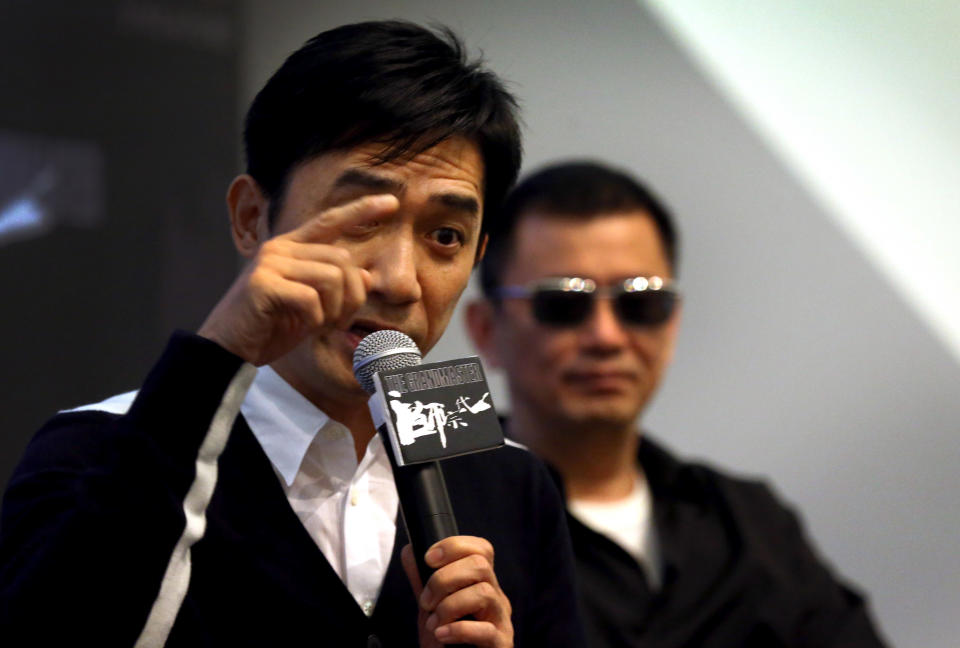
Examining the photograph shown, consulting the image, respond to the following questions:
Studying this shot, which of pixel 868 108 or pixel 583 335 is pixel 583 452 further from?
pixel 868 108

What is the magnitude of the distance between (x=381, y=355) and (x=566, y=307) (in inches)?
57.1

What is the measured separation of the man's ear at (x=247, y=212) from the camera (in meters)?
1.17

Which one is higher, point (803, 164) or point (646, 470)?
point (803, 164)

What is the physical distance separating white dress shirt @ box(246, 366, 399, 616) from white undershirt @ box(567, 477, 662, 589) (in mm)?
1153

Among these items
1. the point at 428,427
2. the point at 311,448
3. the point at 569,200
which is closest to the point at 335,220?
the point at 428,427

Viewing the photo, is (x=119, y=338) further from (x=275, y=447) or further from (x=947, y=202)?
(x=947, y=202)

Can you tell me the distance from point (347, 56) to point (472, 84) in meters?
0.14

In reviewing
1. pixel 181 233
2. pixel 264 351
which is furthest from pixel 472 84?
pixel 181 233

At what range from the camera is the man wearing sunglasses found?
224cm

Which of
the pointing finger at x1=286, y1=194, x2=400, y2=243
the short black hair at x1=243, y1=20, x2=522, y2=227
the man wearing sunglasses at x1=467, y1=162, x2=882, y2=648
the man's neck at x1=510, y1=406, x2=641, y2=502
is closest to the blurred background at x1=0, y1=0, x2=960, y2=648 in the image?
the man wearing sunglasses at x1=467, y1=162, x2=882, y2=648

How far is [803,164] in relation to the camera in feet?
9.75

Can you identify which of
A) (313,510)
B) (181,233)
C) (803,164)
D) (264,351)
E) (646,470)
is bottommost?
(646,470)

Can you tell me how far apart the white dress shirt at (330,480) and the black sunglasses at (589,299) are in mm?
1248

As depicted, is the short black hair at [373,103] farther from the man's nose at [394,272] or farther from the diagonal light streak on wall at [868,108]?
the diagonal light streak on wall at [868,108]
